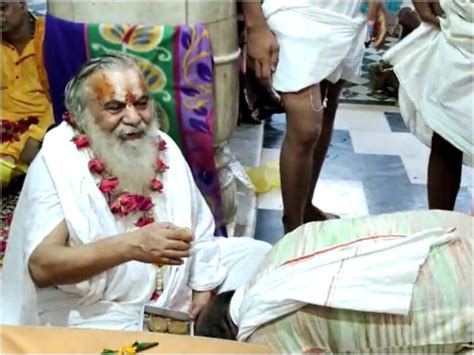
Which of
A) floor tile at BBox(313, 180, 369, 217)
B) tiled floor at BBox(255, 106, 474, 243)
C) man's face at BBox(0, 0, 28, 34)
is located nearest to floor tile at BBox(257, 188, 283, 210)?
tiled floor at BBox(255, 106, 474, 243)

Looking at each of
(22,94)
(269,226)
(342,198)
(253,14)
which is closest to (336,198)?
(342,198)

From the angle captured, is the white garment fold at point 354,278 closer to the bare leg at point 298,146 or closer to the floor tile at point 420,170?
the bare leg at point 298,146

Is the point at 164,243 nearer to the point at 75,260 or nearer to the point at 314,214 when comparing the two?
the point at 75,260

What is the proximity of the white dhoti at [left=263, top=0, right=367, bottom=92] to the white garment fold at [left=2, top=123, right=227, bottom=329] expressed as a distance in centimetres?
53

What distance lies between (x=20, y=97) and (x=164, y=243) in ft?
5.00

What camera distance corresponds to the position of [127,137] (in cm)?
163

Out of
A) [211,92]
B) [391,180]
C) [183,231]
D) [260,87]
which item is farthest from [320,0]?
[391,180]

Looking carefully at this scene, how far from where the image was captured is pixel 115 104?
64.1 inches

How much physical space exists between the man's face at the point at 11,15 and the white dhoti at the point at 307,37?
97 centimetres

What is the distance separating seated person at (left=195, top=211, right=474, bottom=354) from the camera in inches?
36.3

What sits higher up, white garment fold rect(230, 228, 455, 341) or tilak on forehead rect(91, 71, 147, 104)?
white garment fold rect(230, 228, 455, 341)

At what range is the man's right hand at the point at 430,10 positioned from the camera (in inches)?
79.7

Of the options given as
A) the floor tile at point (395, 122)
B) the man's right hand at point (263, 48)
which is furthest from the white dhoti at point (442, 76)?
the floor tile at point (395, 122)

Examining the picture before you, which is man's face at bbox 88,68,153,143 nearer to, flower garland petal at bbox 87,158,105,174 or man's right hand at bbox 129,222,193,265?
flower garland petal at bbox 87,158,105,174
